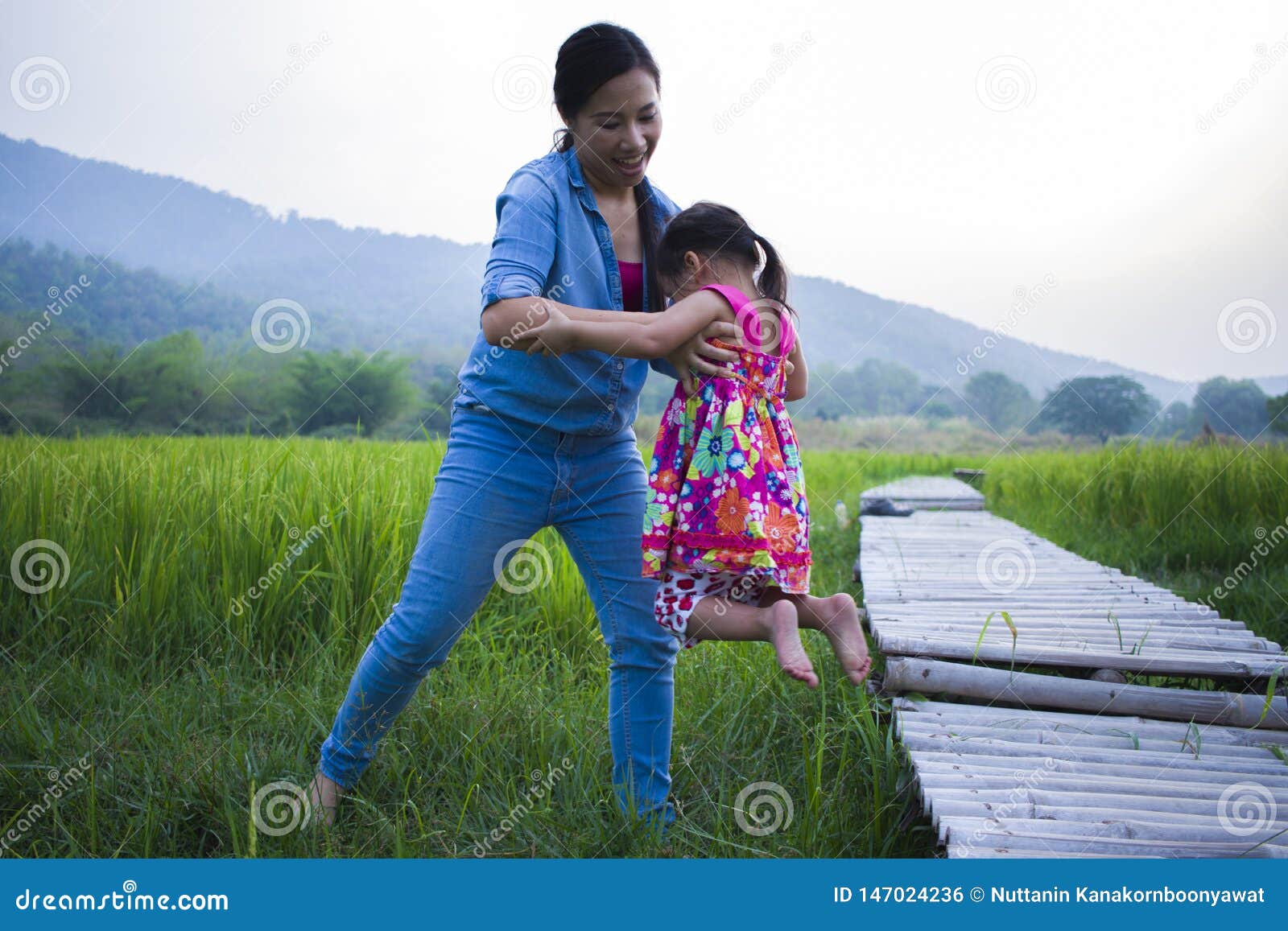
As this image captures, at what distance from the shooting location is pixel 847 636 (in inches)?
69.1

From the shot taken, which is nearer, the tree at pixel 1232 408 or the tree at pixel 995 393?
the tree at pixel 1232 408

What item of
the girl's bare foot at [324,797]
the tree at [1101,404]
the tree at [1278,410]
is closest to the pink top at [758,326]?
the girl's bare foot at [324,797]

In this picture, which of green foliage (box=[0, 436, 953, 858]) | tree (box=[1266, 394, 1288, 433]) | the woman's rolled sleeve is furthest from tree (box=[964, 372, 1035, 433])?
the woman's rolled sleeve

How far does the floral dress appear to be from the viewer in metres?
1.86

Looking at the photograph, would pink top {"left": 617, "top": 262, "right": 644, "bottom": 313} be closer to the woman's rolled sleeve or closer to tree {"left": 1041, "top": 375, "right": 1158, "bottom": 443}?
the woman's rolled sleeve

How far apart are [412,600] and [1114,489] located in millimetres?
6176

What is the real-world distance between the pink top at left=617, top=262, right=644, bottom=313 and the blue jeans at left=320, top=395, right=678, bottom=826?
0.33 meters

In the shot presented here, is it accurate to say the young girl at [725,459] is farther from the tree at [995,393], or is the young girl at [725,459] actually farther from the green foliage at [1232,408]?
the tree at [995,393]

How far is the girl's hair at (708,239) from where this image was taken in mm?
1992

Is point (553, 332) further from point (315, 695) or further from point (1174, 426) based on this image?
point (1174, 426)

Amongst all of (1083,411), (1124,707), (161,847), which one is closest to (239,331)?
(161,847)

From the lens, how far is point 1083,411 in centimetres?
1827

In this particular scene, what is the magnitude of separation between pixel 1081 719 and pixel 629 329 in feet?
5.68

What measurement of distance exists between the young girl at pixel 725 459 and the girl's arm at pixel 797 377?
0.05 m
